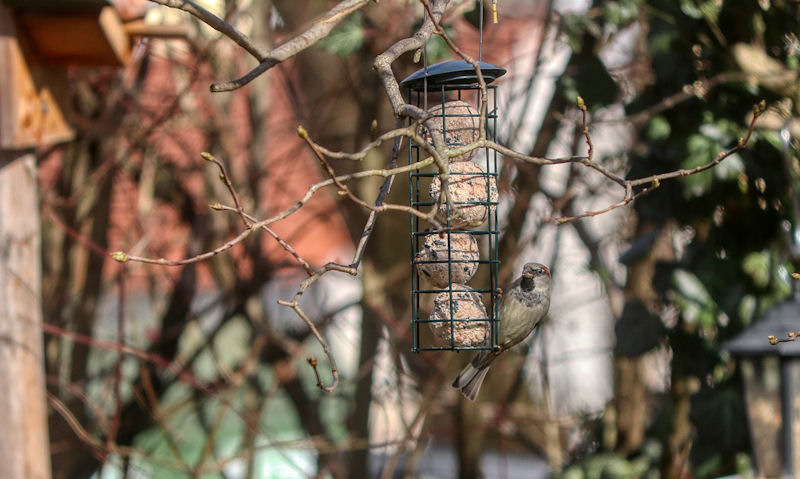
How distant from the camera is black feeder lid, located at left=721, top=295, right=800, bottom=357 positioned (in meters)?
3.74

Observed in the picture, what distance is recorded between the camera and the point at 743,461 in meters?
4.24

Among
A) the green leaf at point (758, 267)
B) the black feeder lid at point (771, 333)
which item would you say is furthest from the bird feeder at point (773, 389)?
the green leaf at point (758, 267)

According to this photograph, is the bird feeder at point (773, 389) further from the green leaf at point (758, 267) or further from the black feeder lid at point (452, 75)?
the black feeder lid at point (452, 75)

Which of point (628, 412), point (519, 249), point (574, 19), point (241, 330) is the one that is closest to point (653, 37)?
point (574, 19)

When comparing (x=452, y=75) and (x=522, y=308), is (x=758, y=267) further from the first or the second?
(x=452, y=75)

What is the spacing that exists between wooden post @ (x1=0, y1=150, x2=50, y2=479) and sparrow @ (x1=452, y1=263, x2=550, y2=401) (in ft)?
5.08

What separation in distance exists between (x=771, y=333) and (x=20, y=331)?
2.66 meters

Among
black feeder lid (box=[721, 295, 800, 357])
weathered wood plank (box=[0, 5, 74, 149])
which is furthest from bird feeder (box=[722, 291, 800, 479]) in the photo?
weathered wood plank (box=[0, 5, 74, 149])

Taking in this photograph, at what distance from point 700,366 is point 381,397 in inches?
68.4

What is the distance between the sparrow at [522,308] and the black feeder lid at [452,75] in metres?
0.61

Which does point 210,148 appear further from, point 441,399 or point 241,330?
point 441,399

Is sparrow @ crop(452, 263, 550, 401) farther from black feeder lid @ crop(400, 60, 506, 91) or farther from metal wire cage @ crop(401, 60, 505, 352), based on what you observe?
black feeder lid @ crop(400, 60, 506, 91)

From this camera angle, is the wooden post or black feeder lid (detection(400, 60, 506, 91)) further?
the wooden post

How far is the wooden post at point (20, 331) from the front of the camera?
3.48 metres
